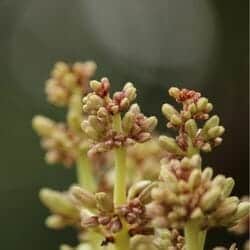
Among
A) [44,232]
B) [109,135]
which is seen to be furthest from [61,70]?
[44,232]

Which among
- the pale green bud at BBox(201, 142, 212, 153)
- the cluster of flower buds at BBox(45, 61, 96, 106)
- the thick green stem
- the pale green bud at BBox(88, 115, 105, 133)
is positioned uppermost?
the cluster of flower buds at BBox(45, 61, 96, 106)

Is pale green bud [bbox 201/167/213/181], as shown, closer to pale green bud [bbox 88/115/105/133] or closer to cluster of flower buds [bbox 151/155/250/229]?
cluster of flower buds [bbox 151/155/250/229]

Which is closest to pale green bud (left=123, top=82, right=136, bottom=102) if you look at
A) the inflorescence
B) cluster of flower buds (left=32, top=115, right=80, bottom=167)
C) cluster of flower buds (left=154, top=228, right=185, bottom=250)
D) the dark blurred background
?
the inflorescence

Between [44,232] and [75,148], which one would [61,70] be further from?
[44,232]

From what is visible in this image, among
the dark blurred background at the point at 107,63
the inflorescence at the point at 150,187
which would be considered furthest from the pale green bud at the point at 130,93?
the dark blurred background at the point at 107,63

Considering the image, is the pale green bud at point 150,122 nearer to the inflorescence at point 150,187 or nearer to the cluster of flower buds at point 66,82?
the inflorescence at point 150,187
